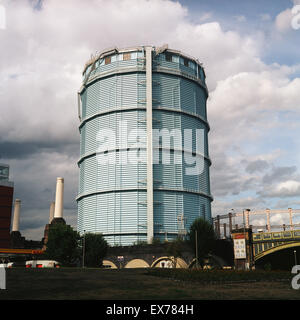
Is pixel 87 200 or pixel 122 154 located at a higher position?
pixel 122 154

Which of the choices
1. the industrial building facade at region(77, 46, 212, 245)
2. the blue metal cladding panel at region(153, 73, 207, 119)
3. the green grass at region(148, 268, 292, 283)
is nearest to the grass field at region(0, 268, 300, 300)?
the green grass at region(148, 268, 292, 283)

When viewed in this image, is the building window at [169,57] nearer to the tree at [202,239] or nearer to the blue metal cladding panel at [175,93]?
the blue metal cladding panel at [175,93]

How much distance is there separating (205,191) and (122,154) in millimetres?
22178

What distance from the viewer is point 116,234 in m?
79.5

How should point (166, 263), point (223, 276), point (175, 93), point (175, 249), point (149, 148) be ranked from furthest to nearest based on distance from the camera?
point (175, 93) → point (149, 148) → point (166, 263) → point (175, 249) → point (223, 276)

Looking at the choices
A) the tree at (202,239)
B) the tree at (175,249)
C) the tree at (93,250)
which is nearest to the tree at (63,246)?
the tree at (93,250)

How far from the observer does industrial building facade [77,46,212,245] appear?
8000 centimetres

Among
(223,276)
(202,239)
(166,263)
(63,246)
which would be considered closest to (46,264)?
(63,246)

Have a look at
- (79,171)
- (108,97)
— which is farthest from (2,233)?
(108,97)

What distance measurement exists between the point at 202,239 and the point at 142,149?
93.8 feet

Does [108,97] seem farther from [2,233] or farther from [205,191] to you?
[2,233]

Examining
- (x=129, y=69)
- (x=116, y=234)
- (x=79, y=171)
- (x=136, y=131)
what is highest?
(x=129, y=69)

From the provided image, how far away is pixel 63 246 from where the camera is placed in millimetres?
62594

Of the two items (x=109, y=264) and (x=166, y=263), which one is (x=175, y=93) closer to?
(x=166, y=263)
